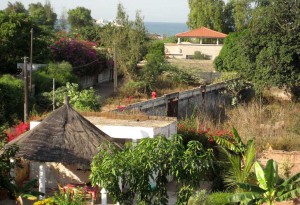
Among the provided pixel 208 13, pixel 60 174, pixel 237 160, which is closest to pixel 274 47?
pixel 237 160

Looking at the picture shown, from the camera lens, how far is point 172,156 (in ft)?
39.1

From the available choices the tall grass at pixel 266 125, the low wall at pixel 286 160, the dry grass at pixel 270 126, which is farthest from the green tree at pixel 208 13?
the low wall at pixel 286 160

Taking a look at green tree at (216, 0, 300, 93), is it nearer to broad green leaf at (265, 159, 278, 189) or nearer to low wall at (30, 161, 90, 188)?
low wall at (30, 161, 90, 188)

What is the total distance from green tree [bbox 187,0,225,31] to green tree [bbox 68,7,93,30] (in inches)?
575

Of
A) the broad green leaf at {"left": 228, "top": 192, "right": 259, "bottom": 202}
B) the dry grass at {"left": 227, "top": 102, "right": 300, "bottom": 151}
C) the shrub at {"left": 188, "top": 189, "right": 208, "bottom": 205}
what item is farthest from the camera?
the dry grass at {"left": 227, "top": 102, "right": 300, "bottom": 151}

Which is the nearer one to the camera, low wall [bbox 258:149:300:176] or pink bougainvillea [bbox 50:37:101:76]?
low wall [bbox 258:149:300:176]

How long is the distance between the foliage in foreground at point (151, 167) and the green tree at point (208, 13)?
52.6 meters

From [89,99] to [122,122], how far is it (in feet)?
19.0

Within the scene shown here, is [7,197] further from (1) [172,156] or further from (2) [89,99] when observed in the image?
(2) [89,99]

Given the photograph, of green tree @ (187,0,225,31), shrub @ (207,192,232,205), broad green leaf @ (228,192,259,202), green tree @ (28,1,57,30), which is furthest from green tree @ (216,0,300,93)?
green tree @ (28,1,57,30)

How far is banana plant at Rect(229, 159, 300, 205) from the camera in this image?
14.0 m

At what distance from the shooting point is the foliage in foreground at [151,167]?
39.0 ft

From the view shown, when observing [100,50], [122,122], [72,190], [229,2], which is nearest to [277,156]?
[122,122]

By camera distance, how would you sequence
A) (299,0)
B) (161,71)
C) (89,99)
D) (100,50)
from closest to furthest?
(89,99), (299,0), (161,71), (100,50)
